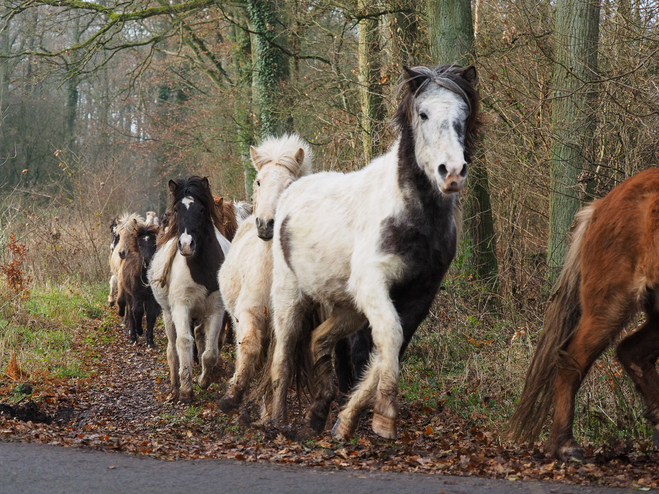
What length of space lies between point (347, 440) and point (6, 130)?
Answer: 32.5 meters

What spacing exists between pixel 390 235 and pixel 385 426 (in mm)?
1269

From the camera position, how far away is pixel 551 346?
5344mm

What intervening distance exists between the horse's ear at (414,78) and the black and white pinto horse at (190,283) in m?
4.24

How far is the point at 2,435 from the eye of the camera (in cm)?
568

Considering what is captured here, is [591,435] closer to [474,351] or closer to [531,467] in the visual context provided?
[531,467]

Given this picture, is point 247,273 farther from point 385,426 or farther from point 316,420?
point 385,426

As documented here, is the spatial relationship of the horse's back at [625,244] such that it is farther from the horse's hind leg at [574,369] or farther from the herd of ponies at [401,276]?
the horse's hind leg at [574,369]

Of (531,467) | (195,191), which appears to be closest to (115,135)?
(195,191)

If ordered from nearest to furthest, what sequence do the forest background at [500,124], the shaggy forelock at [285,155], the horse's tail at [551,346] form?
1. the horse's tail at [551,346]
2. the shaggy forelock at [285,155]
3. the forest background at [500,124]

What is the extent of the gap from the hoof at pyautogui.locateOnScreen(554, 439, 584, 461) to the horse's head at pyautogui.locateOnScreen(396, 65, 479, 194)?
1.72 metres

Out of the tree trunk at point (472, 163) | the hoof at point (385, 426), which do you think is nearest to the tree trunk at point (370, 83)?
the tree trunk at point (472, 163)

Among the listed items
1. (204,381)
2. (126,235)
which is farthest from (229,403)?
(126,235)

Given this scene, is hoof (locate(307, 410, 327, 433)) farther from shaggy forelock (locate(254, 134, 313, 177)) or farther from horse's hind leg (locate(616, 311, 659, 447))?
shaggy forelock (locate(254, 134, 313, 177))

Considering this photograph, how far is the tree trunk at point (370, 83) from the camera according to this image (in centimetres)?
1212
